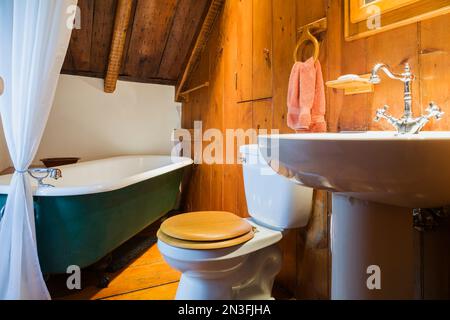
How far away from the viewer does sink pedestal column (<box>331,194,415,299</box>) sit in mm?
865

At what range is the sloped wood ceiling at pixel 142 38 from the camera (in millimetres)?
2436

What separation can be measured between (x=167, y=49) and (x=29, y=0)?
166 centimetres

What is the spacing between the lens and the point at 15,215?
1.29 meters

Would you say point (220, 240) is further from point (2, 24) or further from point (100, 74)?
point (100, 74)

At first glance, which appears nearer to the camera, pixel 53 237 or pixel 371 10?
pixel 371 10

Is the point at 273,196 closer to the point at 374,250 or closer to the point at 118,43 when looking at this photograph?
the point at 374,250

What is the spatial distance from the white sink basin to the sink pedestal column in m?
0.13

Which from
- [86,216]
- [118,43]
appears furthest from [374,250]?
[118,43]

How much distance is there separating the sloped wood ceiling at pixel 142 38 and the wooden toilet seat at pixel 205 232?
1.95 metres

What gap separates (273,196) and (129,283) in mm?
1080

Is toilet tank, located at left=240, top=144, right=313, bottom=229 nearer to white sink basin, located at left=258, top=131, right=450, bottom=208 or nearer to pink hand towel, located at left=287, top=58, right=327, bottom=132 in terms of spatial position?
pink hand towel, located at left=287, top=58, right=327, bottom=132

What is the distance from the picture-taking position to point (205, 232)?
1232mm

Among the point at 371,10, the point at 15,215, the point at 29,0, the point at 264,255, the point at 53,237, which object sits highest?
the point at 29,0

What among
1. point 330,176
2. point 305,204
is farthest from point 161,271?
point 330,176
